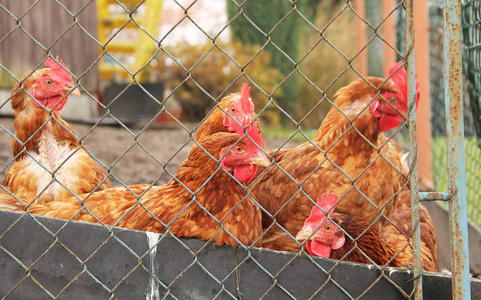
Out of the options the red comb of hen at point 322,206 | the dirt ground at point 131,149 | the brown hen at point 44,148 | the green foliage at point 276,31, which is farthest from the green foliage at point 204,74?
the red comb of hen at point 322,206

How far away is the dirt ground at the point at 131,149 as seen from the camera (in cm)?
505

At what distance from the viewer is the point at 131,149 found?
6496 millimetres

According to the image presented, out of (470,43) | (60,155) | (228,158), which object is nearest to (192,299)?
(228,158)

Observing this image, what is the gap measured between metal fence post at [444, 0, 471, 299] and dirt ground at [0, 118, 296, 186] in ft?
9.90

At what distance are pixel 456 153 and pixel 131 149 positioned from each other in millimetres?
5218

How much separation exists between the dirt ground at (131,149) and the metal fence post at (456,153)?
302 cm

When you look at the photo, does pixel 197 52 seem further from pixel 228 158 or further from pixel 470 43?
pixel 228 158

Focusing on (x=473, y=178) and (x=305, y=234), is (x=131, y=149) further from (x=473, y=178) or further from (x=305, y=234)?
(x=305, y=234)

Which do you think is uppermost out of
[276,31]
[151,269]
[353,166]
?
[276,31]

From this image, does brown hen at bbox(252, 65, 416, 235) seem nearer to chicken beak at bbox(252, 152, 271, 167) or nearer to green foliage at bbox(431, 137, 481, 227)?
chicken beak at bbox(252, 152, 271, 167)

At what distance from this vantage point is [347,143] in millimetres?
2732

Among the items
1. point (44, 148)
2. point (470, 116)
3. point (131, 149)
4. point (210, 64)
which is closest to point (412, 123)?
point (470, 116)

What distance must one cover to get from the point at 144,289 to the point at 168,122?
7136 millimetres

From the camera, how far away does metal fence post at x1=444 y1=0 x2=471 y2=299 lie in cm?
175
